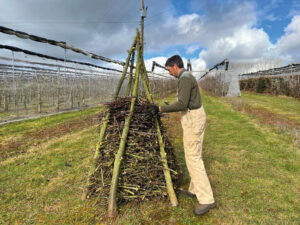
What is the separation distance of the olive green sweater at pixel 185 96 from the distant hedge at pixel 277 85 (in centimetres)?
2112

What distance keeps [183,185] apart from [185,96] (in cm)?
197

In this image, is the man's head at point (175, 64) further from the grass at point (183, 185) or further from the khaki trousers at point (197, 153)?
the grass at point (183, 185)

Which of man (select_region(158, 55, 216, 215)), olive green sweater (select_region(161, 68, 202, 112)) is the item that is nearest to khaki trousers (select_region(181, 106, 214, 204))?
man (select_region(158, 55, 216, 215))

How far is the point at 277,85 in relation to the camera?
75.6 ft

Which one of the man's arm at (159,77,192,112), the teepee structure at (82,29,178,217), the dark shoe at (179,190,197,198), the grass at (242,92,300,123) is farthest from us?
the grass at (242,92,300,123)

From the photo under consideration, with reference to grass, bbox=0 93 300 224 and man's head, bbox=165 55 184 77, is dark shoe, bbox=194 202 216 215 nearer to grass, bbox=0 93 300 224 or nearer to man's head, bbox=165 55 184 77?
grass, bbox=0 93 300 224

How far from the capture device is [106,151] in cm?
312

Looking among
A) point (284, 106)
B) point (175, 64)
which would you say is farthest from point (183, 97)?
point (284, 106)

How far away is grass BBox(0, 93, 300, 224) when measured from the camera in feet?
9.53

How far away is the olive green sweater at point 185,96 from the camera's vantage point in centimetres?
278

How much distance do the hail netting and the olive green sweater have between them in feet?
1.63

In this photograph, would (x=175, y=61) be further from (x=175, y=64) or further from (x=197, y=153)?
(x=197, y=153)

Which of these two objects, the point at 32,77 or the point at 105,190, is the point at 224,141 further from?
the point at 32,77

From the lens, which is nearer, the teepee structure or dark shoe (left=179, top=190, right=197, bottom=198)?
the teepee structure
